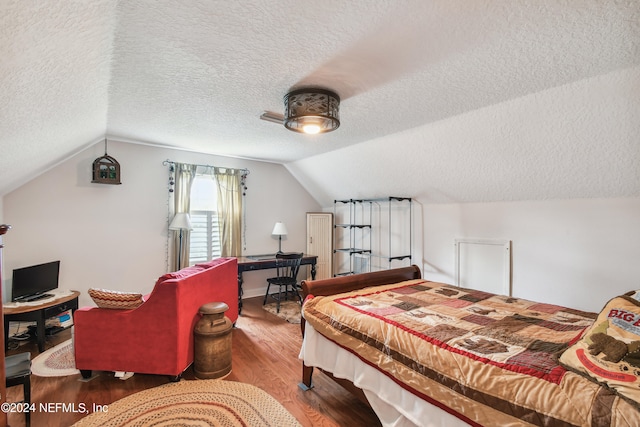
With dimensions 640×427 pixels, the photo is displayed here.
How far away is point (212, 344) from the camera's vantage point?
8.65 ft

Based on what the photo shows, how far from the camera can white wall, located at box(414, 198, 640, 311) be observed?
2.79 m

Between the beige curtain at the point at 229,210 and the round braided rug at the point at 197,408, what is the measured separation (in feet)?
8.30

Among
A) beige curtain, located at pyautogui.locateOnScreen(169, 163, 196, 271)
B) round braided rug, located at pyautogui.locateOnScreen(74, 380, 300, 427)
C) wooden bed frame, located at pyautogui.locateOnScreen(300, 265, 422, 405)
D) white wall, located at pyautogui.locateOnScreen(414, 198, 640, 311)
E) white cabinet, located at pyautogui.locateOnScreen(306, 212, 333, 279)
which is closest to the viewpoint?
round braided rug, located at pyautogui.locateOnScreen(74, 380, 300, 427)

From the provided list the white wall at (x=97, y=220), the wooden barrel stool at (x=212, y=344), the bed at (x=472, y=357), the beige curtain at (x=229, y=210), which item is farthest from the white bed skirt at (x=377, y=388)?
the white wall at (x=97, y=220)

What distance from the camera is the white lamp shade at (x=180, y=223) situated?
4098 millimetres

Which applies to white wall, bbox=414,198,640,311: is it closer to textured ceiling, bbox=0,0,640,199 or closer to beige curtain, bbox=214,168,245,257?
textured ceiling, bbox=0,0,640,199

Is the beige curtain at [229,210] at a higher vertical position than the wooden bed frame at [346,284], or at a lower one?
higher

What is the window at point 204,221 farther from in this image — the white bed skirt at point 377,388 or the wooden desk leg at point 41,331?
the white bed skirt at point 377,388

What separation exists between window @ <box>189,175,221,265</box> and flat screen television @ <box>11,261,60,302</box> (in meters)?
1.56

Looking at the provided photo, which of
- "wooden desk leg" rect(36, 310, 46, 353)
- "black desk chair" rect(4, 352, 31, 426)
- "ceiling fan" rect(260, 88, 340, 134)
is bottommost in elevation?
"wooden desk leg" rect(36, 310, 46, 353)

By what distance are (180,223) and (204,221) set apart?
0.61m

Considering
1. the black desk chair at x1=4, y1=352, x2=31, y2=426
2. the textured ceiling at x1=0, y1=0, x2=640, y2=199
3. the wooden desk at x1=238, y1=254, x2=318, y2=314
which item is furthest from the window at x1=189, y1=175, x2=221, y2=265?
the black desk chair at x1=4, y1=352, x2=31, y2=426

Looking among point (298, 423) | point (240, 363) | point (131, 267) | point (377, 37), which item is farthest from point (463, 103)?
point (131, 267)

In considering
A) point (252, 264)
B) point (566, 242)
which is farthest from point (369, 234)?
point (566, 242)
